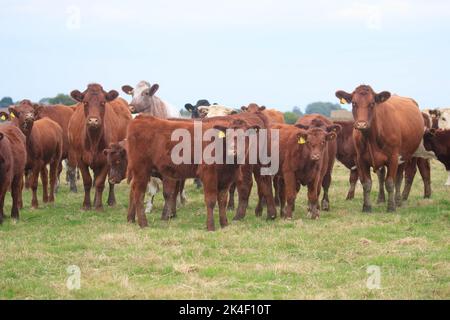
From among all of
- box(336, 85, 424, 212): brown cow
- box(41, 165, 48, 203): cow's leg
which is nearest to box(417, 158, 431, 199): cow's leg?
box(336, 85, 424, 212): brown cow

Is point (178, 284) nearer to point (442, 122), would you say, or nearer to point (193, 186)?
point (193, 186)

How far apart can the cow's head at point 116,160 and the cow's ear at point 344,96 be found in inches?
148

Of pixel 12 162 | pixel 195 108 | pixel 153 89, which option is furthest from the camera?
pixel 195 108

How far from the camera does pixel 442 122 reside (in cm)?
1792

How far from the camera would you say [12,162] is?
38.2 feet

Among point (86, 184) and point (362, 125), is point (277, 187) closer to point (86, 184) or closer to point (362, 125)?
point (362, 125)

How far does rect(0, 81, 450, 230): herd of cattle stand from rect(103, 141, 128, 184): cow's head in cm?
2

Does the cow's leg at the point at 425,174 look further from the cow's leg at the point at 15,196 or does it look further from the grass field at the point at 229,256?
the cow's leg at the point at 15,196

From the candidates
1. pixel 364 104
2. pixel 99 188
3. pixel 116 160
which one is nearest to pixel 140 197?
pixel 116 160

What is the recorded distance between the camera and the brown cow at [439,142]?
→ 14.0 metres

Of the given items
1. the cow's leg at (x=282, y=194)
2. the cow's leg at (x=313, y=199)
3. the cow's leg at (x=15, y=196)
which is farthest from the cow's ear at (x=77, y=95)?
the cow's leg at (x=313, y=199)

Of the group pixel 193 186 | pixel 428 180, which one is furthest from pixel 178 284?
pixel 193 186

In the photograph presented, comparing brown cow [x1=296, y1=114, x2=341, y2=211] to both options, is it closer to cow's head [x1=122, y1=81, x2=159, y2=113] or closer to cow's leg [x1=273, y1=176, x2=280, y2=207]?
cow's leg [x1=273, y1=176, x2=280, y2=207]

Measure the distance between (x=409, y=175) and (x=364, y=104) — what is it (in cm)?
276
